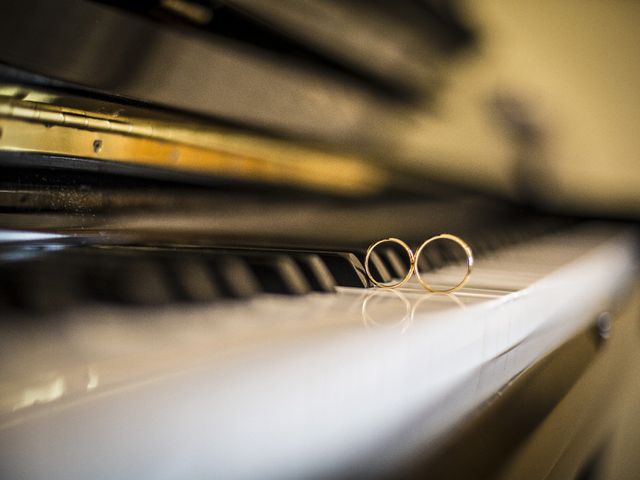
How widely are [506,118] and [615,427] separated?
2.65 m

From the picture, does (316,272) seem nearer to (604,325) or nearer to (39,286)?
(39,286)

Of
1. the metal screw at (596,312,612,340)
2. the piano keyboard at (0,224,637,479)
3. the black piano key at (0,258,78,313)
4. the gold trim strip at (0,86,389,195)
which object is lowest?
the metal screw at (596,312,612,340)

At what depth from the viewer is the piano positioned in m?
0.30

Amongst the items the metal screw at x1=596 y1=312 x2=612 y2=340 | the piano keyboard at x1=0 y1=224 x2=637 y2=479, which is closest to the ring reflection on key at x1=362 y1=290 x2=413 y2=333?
the piano keyboard at x1=0 y1=224 x2=637 y2=479

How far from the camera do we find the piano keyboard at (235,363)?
0.26 m

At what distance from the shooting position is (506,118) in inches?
136

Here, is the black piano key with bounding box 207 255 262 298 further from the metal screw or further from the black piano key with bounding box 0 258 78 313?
the metal screw

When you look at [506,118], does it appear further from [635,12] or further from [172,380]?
[172,380]

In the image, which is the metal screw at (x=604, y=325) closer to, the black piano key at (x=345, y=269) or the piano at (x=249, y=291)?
the piano at (x=249, y=291)

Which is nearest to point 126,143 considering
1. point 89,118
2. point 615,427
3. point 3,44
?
point 89,118

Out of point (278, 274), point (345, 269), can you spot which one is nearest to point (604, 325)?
point (345, 269)

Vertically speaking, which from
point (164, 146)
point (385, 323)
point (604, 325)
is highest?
point (164, 146)

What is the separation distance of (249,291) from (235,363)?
0.75ft

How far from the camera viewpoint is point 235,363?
1.08 ft
